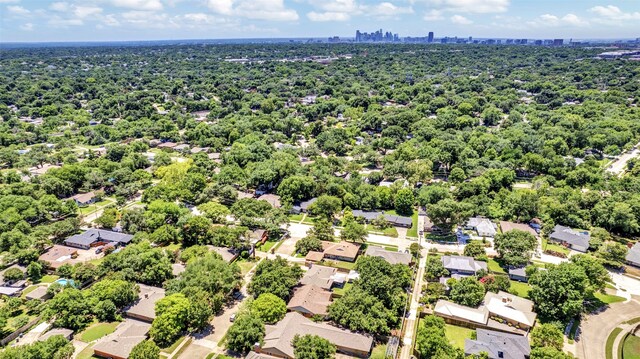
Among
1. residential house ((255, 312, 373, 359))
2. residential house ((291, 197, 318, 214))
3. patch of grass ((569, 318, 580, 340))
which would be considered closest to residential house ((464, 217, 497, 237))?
patch of grass ((569, 318, 580, 340))

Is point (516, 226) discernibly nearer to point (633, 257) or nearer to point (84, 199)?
point (633, 257)

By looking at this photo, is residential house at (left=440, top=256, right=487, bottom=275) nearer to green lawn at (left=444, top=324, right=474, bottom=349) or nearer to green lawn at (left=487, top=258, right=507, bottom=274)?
green lawn at (left=487, top=258, right=507, bottom=274)

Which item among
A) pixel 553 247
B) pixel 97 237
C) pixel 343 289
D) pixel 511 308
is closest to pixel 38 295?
pixel 97 237

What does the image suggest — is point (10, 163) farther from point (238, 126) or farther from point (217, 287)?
point (217, 287)

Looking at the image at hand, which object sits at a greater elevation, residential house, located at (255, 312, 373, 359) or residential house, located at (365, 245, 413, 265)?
residential house, located at (365, 245, 413, 265)

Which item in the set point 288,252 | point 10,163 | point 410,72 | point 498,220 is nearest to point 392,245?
point 288,252

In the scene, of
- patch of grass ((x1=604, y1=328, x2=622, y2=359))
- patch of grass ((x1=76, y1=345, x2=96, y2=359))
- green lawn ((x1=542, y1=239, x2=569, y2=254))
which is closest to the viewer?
patch of grass ((x1=76, y1=345, x2=96, y2=359))

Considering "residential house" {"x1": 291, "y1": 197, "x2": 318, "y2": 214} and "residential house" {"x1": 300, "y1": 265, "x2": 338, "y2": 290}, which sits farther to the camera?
"residential house" {"x1": 291, "y1": 197, "x2": 318, "y2": 214}
